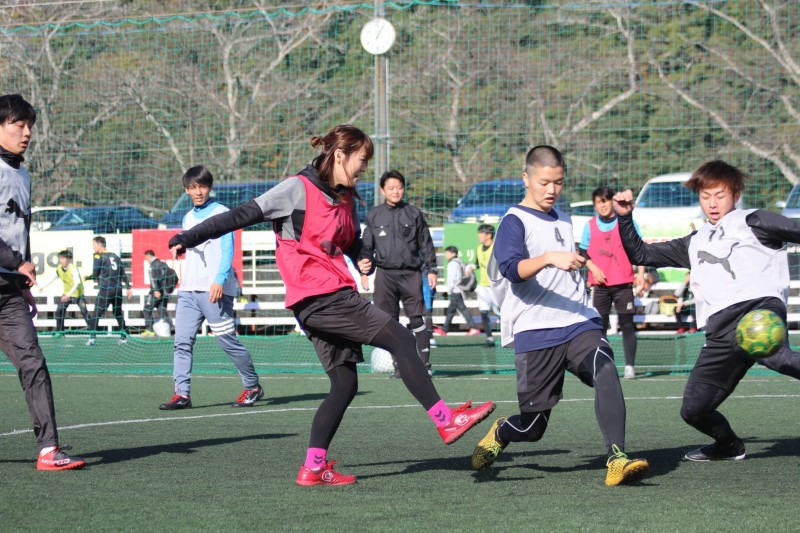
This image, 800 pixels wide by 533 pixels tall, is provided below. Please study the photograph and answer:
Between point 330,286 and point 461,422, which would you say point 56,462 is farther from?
point 461,422

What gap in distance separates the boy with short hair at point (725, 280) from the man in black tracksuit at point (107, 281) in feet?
47.1

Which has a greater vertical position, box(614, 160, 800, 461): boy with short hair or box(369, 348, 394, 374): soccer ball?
box(614, 160, 800, 461): boy with short hair

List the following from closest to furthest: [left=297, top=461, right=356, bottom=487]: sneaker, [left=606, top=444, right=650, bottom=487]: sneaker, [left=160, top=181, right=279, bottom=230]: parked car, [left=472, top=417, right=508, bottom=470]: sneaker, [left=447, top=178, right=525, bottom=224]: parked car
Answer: [left=606, top=444, right=650, bottom=487]: sneaker
[left=297, top=461, right=356, bottom=487]: sneaker
[left=472, top=417, right=508, bottom=470]: sneaker
[left=447, top=178, right=525, bottom=224]: parked car
[left=160, top=181, right=279, bottom=230]: parked car

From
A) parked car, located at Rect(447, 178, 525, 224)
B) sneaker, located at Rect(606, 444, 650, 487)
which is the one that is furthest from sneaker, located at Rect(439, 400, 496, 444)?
parked car, located at Rect(447, 178, 525, 224)

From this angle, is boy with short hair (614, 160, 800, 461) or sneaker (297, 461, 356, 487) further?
boy with short hair (614, 160, 800, 461)

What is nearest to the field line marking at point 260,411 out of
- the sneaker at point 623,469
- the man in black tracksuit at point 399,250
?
the man in black tracksuit at point 399,250

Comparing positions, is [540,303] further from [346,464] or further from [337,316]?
[346,464]

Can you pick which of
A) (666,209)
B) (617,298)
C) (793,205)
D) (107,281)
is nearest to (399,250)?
(617,298)

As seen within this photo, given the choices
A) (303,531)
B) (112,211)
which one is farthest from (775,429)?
(112,211)

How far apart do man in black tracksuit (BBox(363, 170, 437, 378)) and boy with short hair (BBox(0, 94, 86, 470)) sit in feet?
18.5

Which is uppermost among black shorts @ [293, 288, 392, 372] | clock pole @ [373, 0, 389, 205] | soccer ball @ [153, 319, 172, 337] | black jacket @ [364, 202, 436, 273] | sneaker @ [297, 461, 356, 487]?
clock pole @ [373, 0, 389, 205]

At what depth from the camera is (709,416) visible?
607 cm

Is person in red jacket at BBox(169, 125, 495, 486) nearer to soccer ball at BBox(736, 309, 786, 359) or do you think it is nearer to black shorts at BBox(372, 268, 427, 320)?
soccer ball at BBox(736, 309, 786, 359)

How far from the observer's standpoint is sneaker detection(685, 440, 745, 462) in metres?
6.16
